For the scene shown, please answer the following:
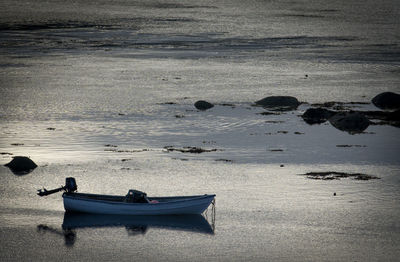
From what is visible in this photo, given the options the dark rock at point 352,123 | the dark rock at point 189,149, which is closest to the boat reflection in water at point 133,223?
the dark rock at point 189,149

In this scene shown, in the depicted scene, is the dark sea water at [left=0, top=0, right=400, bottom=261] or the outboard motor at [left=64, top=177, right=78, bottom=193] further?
the outboard motor at [left=64, top=177, right=78, bottom=193]

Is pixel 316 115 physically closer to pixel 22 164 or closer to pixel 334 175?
pixel 334 175

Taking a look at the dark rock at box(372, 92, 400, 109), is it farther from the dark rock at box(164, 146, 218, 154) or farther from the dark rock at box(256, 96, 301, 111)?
the dark rock at box(164, 146, 218, 154)

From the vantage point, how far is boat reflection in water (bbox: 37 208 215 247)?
34.1 m

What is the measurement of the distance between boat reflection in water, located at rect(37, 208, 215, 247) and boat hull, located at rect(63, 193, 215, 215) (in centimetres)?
24

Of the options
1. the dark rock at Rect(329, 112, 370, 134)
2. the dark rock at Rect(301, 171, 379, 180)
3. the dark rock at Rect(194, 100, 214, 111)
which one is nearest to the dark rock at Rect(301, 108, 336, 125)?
the dark rock at Rect(329, 112, 370, 134)

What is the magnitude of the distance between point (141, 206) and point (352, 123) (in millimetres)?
25231

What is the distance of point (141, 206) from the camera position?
35.8 metres

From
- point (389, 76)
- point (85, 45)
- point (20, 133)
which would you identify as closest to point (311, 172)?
point (20, 133)

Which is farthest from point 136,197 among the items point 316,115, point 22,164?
point 316,115

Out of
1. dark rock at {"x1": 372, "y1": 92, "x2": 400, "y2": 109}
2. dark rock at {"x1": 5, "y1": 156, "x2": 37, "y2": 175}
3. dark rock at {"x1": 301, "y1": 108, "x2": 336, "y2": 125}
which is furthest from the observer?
dark rock at {"x1": 372, "y1": 92, "x2": 400, "y2": 109}

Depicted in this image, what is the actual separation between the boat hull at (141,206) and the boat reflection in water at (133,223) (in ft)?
0.80

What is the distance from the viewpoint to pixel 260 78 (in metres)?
82.2

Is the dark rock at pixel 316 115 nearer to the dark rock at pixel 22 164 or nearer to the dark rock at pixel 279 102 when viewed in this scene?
the dark rock at pixel 279 102
